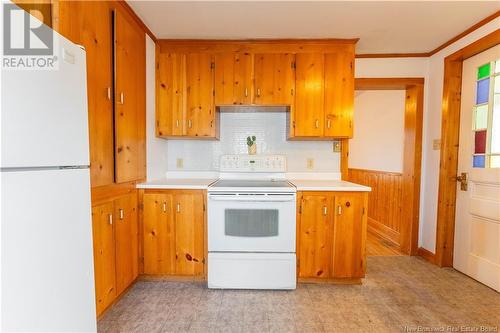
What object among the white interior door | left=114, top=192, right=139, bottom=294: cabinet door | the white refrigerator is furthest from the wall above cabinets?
the white refrigerator

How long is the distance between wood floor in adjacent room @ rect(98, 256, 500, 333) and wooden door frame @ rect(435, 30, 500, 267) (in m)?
0.39

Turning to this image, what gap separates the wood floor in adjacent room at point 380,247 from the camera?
3.11 m

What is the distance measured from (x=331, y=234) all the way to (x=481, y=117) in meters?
1.83

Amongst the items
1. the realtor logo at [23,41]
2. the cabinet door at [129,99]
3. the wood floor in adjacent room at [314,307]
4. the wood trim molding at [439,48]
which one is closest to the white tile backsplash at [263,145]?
the cabinet door at [129,99]

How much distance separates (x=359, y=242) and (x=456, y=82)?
1.99 metres

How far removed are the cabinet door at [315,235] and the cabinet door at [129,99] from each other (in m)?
1.53

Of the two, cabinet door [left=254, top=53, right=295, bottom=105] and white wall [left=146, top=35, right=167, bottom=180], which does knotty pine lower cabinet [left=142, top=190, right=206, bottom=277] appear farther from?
cabinet door [left=254, top=53, right=295, bottom=105]

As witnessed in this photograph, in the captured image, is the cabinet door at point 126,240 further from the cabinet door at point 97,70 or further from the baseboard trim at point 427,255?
the baseboard trim at point 427,255

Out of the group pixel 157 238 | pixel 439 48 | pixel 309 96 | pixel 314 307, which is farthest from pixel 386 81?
pixel 157 238

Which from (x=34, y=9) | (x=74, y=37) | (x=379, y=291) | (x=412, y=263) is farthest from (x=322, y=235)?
(x=34, y=9)

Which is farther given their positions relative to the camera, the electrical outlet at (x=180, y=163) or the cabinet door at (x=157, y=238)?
the electrical outlet at (x=180, y=163)

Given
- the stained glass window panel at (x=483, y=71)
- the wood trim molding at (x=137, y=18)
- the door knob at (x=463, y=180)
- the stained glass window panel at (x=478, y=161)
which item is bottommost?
the door knob at (x=463, y=180)

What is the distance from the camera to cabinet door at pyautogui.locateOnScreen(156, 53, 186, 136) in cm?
257

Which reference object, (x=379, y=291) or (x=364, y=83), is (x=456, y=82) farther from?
(x=379, y=291)
